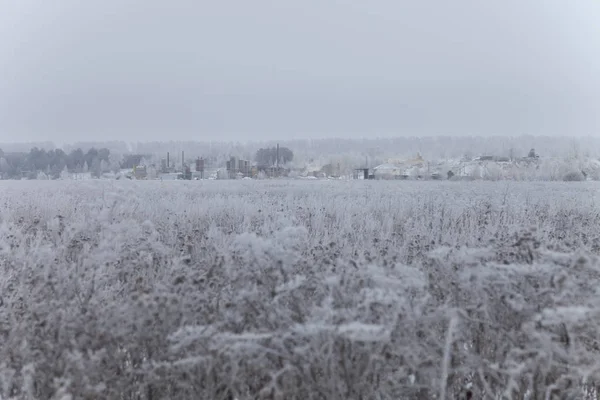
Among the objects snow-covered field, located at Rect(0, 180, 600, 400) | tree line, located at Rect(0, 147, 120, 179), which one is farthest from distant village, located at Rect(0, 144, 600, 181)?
snow-covered field, located at Rect(0, 180, 600, 400)

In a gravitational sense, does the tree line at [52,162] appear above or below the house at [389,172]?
above

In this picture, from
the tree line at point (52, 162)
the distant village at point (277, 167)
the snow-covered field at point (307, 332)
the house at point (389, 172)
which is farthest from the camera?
the house at point (389, 172)

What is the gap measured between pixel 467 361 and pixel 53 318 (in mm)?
2620

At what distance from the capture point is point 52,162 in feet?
77.0

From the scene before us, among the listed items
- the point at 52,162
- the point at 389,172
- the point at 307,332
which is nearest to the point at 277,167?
the point at 389,172

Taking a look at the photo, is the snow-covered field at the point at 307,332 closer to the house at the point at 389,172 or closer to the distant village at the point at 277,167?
the distant village at the point at 277,167

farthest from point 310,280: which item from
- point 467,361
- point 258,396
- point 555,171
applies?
point 555,171

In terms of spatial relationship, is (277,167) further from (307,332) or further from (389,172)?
(307,332)

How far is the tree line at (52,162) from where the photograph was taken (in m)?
18.5

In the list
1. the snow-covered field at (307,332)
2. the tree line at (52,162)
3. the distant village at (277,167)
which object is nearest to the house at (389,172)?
the distant village at (277,167)

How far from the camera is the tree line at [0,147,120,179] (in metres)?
18.5

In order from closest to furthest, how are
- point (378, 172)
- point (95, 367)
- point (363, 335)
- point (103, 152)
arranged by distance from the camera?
1. point (363, 335)
2. point (95, 367)
3. point (103, 152)
4. point (378, 172)

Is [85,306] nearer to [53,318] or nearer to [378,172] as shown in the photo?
[53,318]

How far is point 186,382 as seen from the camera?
3010 mm
